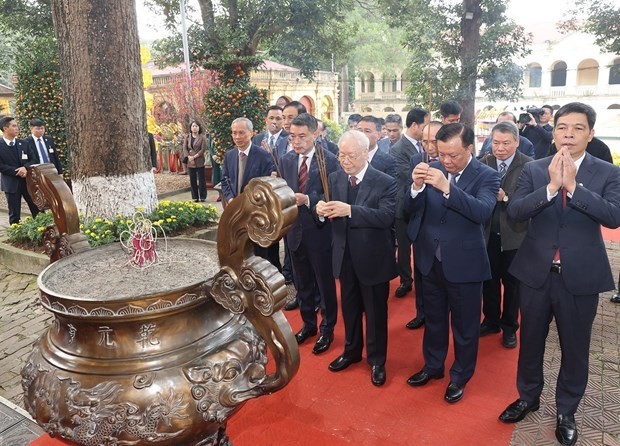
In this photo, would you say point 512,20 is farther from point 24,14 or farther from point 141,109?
point 24,14

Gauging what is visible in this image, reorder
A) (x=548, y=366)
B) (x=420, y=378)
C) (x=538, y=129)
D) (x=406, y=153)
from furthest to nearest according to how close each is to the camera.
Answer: (x=538, y=129) < (x=406, y=153) < (x=548, y=366) < (x=420, y=378)

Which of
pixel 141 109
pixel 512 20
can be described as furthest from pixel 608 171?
pixel 512 20

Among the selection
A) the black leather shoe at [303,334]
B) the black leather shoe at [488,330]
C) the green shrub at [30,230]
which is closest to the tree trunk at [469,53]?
the black leather shoe at [488,330]

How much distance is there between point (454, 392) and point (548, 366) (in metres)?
0.89

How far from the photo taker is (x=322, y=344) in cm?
390

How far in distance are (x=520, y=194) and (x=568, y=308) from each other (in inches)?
26.9

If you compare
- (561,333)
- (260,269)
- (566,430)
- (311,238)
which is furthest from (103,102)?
(566,430)

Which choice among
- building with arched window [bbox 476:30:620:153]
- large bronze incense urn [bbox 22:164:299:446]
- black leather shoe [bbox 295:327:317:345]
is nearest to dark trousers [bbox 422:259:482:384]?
black leather shoe [bbox 295:327:317:345]

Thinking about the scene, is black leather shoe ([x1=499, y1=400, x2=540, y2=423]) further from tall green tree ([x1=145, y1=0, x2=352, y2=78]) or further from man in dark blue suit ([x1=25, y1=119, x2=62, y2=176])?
tall green tree ([x1=145, y1=0, x2=352, y2=78])

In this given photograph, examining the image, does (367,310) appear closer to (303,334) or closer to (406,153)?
(303,334)

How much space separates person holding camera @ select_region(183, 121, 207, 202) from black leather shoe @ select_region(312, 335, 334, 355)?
643cm

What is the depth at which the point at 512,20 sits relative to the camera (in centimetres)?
915

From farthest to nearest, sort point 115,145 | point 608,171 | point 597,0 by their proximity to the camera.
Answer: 1. point 597,0
2. point 115,145
3. point 608,171

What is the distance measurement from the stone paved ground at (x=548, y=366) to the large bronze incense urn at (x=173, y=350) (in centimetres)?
160
